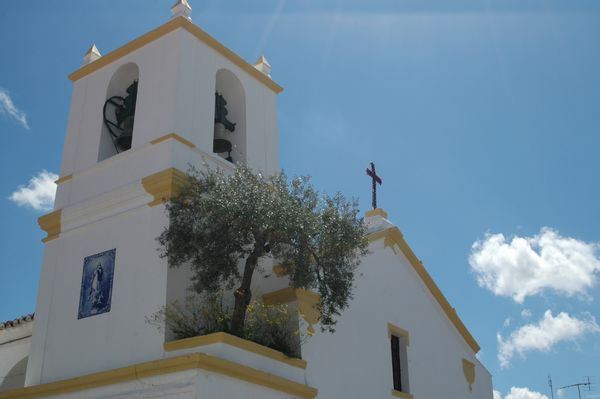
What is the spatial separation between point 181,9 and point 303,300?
6534mm

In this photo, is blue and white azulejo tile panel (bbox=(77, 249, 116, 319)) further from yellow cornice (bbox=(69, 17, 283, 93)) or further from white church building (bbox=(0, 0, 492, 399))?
yellow cornice (bbox=(69, 17, 283, 93))

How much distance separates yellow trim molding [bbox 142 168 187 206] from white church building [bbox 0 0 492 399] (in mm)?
25

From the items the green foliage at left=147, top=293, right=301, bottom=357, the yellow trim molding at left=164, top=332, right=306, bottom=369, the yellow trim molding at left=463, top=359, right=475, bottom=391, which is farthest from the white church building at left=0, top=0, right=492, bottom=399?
the yellow trim molding at left=463, top=359, right=475, bottom=391

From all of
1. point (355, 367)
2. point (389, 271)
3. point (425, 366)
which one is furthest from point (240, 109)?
point (425, 366)

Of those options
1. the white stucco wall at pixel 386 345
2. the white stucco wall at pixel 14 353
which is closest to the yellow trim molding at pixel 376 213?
the white stucco wall at pixel 386 345

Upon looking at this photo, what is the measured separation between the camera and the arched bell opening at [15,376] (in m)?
16.1

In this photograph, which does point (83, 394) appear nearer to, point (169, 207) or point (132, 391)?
point (132, 391)

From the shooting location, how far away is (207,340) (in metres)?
10.8

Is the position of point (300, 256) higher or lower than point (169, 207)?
lower

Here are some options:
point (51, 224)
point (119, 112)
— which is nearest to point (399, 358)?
point (51, 224)

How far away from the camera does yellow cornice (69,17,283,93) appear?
14.6 metres

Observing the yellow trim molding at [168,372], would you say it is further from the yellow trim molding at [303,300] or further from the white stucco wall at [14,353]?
the white stucco wall at [14,353]

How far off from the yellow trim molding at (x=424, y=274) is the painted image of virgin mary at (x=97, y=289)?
570cm

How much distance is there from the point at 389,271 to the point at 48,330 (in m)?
7.17
